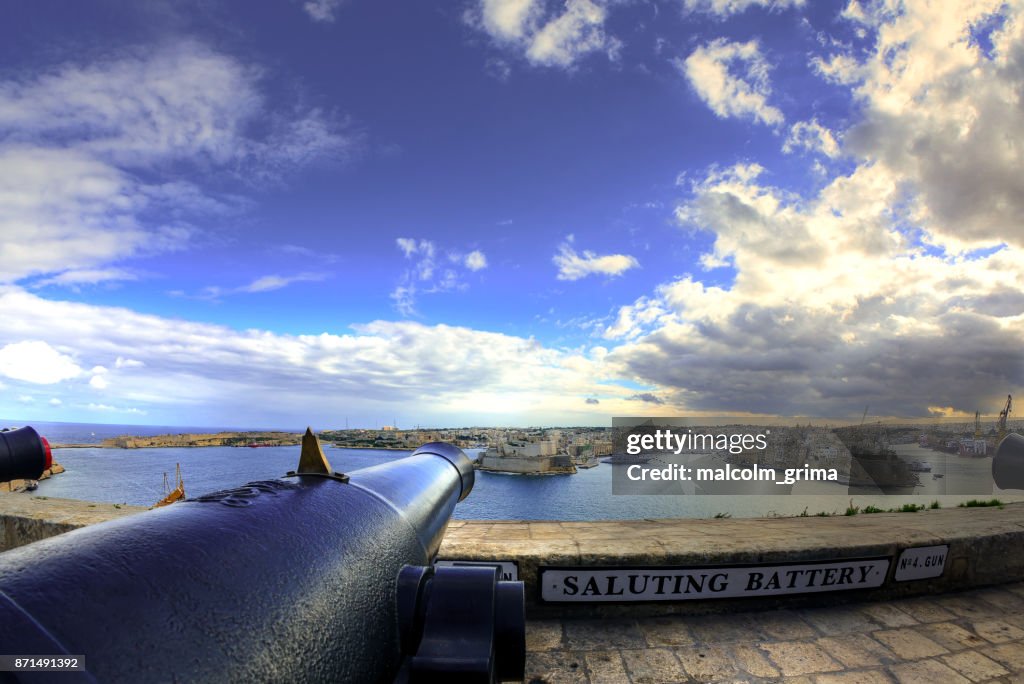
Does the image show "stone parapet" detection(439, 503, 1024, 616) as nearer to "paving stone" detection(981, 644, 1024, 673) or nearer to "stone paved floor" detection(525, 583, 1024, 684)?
"stone paved floor" detection(525, 583, 1024, 684)

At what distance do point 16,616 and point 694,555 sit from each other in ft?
10.4

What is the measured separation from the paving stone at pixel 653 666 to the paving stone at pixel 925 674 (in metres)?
1.10

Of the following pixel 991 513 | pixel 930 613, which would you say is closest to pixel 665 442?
pixel 991 513

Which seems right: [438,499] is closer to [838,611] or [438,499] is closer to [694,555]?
[694,555]

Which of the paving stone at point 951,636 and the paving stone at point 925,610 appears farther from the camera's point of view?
the paving stone at point 925,610

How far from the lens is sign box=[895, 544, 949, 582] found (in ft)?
11.5

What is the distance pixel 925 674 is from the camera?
2.63 m

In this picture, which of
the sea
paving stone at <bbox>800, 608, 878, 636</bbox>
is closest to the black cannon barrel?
paving stone at <bbox>800, 608, 878, 636</bbox>

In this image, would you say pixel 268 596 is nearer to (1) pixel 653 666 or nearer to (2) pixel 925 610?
(1) pixel 653 666

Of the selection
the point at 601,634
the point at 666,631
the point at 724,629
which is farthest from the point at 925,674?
the point at 601,634

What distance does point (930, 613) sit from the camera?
338cm

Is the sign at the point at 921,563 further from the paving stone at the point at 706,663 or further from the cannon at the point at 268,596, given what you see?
the cannon at the point at 268,596

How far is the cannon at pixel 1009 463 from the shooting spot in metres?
4.16

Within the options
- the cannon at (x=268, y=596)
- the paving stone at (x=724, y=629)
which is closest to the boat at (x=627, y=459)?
the paving stone at (x=724, y=629)
